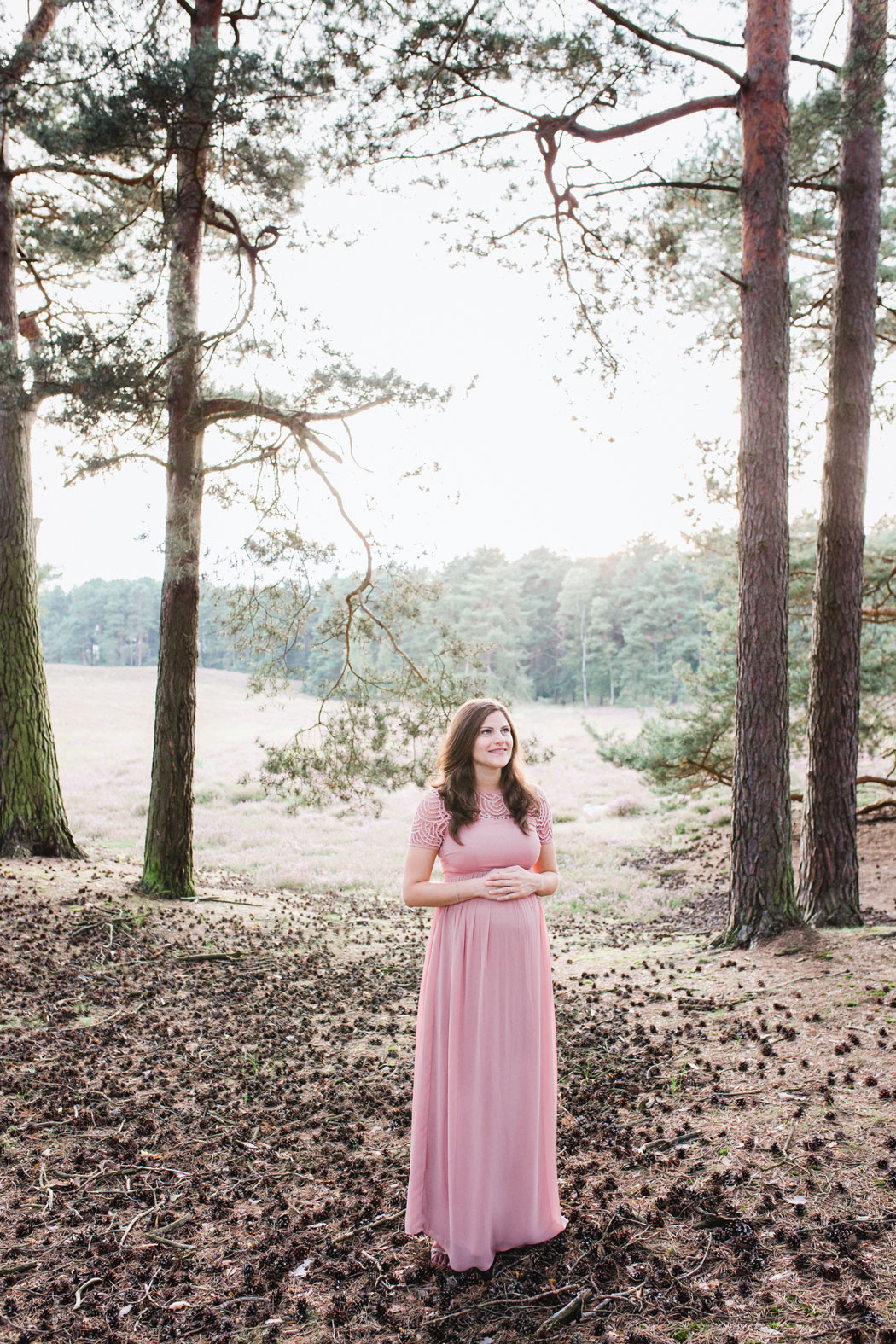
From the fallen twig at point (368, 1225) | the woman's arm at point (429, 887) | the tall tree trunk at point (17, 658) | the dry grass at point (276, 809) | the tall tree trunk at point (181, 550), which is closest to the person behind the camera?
the woman's arm at point (429, 887)

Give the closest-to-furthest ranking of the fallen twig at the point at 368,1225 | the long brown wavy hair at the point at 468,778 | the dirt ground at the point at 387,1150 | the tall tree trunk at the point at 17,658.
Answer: the dirt ground at the point at 387,1150
the long brown wavy hair at the point at 468,778
the fallen twig at the point at 368,1225
the tall tree trunk at the point at 17,658

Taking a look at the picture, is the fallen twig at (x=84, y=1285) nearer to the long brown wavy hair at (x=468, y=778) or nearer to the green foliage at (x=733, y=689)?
the long brown wavy hair at (x=468, y=778)

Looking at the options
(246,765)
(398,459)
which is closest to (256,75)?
(398,459)

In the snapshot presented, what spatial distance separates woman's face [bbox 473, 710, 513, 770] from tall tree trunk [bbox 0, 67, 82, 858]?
8227 millimetres

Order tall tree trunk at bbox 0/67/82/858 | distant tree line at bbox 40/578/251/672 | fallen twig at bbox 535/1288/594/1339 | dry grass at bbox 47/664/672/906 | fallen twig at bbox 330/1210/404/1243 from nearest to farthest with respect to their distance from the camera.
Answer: fallen twig at bbox 535/1288/594/1339, fallen twig at bbox 330/1210/404/1243, tall tree trunk at bbox 0/67/82/858, dry grass at bbox 47/664/672/906, distant tree line at bbox 40/578/251/672

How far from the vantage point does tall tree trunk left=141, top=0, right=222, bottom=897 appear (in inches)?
344

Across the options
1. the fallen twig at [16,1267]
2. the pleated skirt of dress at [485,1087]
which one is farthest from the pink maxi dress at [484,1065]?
the fallen twig at [16,1267]

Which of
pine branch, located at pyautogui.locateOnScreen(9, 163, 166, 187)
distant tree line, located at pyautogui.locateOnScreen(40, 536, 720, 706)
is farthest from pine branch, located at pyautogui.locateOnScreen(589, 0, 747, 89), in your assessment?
distant tree line, located at pyautogui.locateOnScreen(40, 536, 720, 706)

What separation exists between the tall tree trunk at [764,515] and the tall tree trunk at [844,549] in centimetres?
98

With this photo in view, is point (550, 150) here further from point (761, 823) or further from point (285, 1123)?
point (285, 1123)

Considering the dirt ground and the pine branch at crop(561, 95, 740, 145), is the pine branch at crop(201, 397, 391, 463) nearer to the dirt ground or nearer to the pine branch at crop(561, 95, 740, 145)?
the pine branch at crop(561, 95, 740, 145)

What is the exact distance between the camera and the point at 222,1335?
281 centimetres

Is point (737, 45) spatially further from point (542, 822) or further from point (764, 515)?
point (542, 822)

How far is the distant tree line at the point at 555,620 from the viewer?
32.8 m
